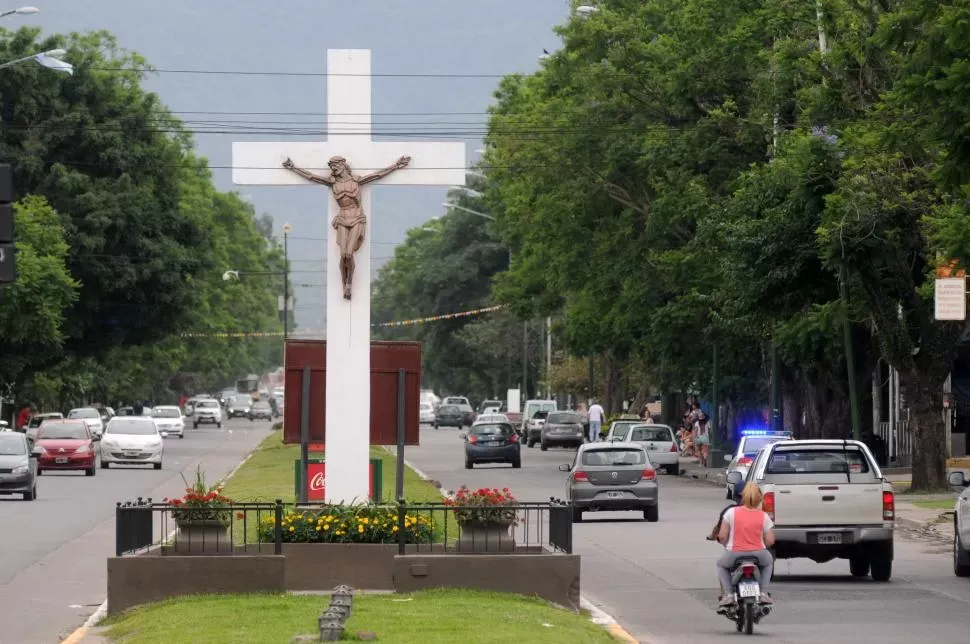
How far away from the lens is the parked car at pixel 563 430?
76.8m

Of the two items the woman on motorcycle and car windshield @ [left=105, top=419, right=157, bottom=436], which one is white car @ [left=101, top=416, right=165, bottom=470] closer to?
car windshield @ [left=105, top=419, right=157, bottom=436]

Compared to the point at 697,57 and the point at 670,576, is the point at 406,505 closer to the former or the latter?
the point at 670,576

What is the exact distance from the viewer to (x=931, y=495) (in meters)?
40.3

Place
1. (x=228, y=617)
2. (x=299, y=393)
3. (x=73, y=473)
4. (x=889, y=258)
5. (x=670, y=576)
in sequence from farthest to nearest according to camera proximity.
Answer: (x=73, y=473), (x=889, y=258), (x=670, y=576), (x=299, y=393), (x=228, y=617)

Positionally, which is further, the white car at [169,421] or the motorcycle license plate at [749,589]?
the white car at [169,421]

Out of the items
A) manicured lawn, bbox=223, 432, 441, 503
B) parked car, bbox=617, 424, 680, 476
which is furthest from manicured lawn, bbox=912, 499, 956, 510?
parked car, bbox=617, 424, 680, 476

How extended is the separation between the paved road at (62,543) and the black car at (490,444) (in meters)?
7.33

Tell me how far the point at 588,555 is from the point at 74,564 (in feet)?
23.9

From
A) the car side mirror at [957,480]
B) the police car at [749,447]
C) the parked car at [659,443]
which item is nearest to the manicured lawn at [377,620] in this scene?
the car side mirror at [957,480]

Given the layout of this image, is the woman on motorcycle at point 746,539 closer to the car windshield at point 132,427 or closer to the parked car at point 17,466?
the parked car at point 17,466

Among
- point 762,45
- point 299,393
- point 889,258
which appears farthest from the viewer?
point 762,45

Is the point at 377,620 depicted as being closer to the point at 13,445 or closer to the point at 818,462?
the point at 818,462

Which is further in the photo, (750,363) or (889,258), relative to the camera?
(750,363)

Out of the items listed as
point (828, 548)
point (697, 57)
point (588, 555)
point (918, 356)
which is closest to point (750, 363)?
point (697, 57)
